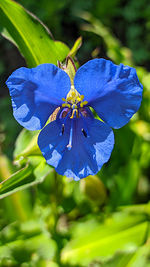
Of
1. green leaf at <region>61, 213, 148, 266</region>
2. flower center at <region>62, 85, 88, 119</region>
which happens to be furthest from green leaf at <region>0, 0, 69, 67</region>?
green leaf at <region>61, 213, 148, 266</region>

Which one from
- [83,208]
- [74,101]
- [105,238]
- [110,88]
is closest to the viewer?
[110,88]

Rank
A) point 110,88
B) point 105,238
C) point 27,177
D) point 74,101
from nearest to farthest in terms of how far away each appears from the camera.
→ 1. point 110,88
2. point 74,101
3. point 27,177
4. point 105,238

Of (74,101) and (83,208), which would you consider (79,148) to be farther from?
(83,208)

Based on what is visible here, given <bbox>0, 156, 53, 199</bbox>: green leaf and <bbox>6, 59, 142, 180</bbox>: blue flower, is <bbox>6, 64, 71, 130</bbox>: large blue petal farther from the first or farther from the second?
<bbox>0, 156, 53, 199</bbox>: green leaf

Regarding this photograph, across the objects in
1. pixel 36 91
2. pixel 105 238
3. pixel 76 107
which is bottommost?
pixel 105 238

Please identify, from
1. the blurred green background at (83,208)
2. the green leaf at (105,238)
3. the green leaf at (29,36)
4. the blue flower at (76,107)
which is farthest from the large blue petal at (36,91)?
the green leaf at (105,238)

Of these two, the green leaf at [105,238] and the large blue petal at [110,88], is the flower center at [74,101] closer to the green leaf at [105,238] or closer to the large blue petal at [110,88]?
the large blue petal at [110,88]

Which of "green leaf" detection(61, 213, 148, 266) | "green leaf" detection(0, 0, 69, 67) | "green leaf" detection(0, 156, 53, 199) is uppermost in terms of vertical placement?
"green leaf" detection(0, 0, 69, 67)

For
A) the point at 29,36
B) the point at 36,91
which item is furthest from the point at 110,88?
the point at 29,36

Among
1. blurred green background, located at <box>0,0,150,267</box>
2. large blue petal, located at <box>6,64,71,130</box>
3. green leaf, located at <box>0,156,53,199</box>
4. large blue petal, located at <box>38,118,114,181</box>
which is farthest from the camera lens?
blurred green background, located at <box>0,0,150,267</box>
